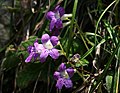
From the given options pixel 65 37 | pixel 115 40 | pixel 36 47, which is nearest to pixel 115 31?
pixel 115 40

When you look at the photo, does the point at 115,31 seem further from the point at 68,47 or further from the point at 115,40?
the point at 68,47

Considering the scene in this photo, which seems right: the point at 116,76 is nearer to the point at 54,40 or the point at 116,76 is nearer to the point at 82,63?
the point at 82,63

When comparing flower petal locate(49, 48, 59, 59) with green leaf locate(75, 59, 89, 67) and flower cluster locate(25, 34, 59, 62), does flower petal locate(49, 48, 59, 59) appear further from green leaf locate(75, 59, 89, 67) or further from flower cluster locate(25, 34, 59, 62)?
green leaf locate(75, 59, 89, 67)

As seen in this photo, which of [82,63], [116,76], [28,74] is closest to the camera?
[116,76]

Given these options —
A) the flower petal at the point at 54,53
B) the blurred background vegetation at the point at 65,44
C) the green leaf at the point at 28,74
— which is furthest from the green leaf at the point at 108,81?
the green leaf at the point at 28,74

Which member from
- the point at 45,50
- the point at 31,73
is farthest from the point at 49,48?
the point at 31,73

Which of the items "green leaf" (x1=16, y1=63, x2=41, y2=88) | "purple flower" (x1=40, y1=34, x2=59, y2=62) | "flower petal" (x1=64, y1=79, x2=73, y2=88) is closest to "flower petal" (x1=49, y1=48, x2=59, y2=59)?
"purple flower" (x1=40, y1=34, x2=59, y2=62)
